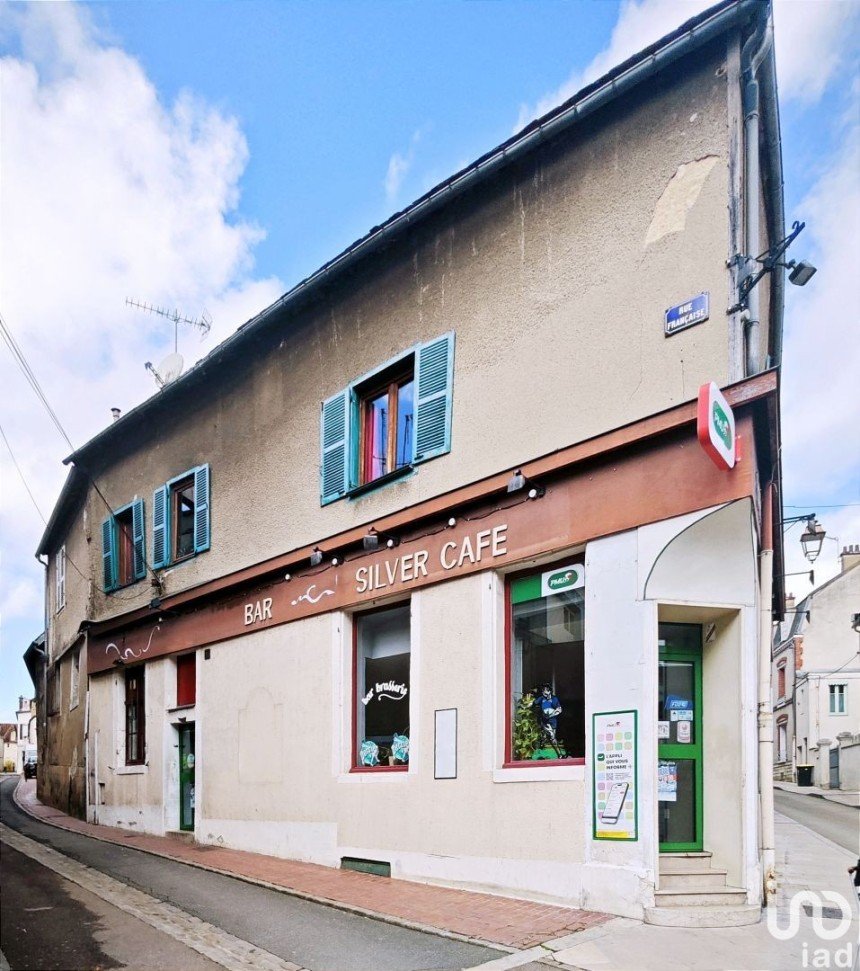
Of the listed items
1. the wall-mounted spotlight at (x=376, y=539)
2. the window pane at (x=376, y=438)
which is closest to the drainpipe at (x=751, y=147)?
the wall-mounted spotlight at (x=376, y=539)

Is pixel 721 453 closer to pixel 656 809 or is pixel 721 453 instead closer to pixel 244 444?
pixel 656 809

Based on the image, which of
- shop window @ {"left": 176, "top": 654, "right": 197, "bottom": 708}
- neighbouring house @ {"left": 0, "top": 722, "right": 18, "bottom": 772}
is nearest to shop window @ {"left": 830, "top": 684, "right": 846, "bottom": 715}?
shop window @ {"left": 176, "top": 654, "right": 197, "bottom": 708}

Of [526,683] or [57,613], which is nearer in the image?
[526,683]

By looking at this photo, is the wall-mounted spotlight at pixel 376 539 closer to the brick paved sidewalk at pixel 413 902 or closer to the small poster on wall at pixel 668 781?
the brick paved sidewalk at pixel 413 902

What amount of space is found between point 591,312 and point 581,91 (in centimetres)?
Result: 202

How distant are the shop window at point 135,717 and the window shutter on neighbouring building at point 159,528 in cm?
222

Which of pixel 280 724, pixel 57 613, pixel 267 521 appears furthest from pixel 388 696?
pixel 57 613

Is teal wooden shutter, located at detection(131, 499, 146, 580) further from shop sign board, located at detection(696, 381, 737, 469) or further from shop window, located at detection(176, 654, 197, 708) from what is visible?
shop sign board, located at detection(696, 381, 737, 469)

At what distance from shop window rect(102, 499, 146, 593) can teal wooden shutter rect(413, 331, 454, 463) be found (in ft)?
26.3

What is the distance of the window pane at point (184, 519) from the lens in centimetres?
1497

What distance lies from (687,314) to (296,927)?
5949mm

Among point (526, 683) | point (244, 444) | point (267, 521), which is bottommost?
point (526, 683)

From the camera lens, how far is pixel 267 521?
12.6 meters

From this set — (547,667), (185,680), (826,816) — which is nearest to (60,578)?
(185,680)
